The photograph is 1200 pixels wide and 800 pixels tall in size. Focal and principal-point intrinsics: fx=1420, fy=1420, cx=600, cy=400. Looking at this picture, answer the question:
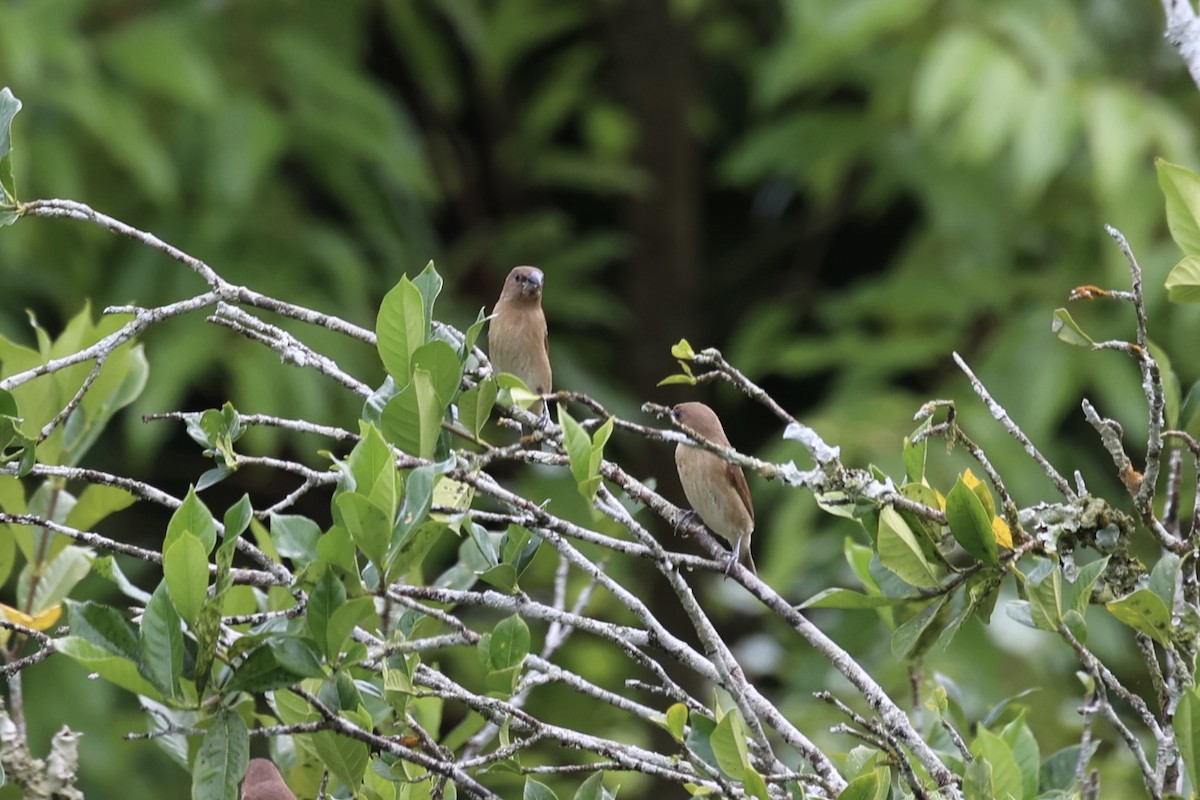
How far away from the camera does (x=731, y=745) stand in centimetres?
174

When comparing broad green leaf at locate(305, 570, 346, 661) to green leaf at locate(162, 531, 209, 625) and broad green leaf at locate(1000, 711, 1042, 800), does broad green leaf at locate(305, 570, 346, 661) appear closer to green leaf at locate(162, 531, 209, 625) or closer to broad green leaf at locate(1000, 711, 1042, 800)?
green leaf at locate(162, 531, 209, 625)

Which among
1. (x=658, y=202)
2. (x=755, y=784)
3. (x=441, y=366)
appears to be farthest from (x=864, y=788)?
(x=658, y=202)

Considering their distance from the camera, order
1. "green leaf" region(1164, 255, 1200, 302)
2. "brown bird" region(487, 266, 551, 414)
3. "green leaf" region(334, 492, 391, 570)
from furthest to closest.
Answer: "brown bird" region(487, 266, 551, 414) < "green leaf" region(1164, 255, 1200, 302) < "green leaf" region(334, 492, 391, 570)

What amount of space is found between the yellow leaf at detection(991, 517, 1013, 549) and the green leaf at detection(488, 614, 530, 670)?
2.06 ft

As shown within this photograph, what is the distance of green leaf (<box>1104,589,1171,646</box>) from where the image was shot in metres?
1.72

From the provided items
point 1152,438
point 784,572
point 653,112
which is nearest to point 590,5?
point 653,112

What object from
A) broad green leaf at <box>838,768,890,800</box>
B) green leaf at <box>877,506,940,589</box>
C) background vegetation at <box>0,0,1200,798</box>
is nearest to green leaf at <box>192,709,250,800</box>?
broad green leaf at <box>838,768,890,800</box>

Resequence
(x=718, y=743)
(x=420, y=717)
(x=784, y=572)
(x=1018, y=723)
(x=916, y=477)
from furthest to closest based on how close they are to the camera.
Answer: (x=784, y=572), (x=420, y=717), (x=1018, y=723), (x=916, y=477), (x=718, y=743)

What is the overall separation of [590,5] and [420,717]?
4.60 meters

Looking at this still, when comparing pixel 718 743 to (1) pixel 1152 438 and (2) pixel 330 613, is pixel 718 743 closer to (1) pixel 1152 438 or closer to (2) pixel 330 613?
(2) pixel 330 613

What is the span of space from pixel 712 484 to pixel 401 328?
54.2 inches

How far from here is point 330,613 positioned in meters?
1.63

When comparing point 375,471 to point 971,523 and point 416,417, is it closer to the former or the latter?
point 416,417

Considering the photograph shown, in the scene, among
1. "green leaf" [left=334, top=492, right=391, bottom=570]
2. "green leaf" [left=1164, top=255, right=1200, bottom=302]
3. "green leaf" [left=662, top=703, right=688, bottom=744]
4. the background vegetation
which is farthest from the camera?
the background vegetation
